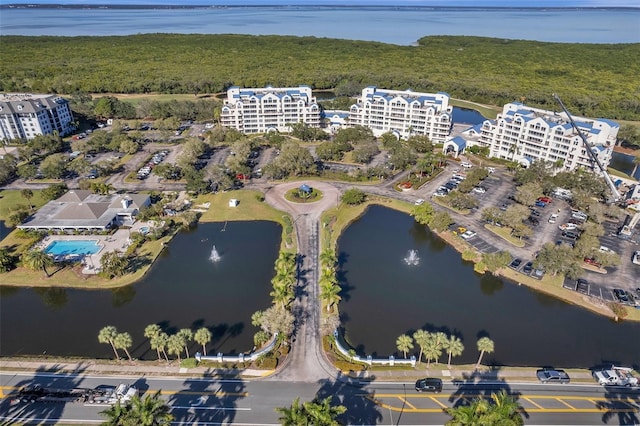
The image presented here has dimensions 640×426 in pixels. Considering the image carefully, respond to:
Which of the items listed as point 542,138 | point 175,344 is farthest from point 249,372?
point 542,138

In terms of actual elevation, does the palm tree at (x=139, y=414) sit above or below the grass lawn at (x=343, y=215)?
above

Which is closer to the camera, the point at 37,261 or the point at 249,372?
the point at 249,372

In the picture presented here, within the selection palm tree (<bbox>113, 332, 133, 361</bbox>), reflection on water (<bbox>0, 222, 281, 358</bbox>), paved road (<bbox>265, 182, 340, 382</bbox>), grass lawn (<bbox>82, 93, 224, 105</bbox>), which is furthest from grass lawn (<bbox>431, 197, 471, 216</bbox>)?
grass lawn (<bbox>82, 93, 224, 105</bbox>)

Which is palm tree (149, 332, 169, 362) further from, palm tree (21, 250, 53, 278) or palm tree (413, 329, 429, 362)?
palm tree (413, 329, 429, 362)

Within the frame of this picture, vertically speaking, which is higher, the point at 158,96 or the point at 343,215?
the point at 158,96

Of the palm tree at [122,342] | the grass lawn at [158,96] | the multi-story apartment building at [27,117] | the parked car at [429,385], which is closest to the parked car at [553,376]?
the parked car at [429,385]

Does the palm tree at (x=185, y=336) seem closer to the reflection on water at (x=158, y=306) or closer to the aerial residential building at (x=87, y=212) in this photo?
the reflection on water at (x=158, y=306)

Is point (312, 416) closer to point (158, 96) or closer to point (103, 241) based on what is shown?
point (103, 241)

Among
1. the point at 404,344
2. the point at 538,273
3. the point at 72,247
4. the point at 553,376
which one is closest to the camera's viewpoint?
the point at 553,376
